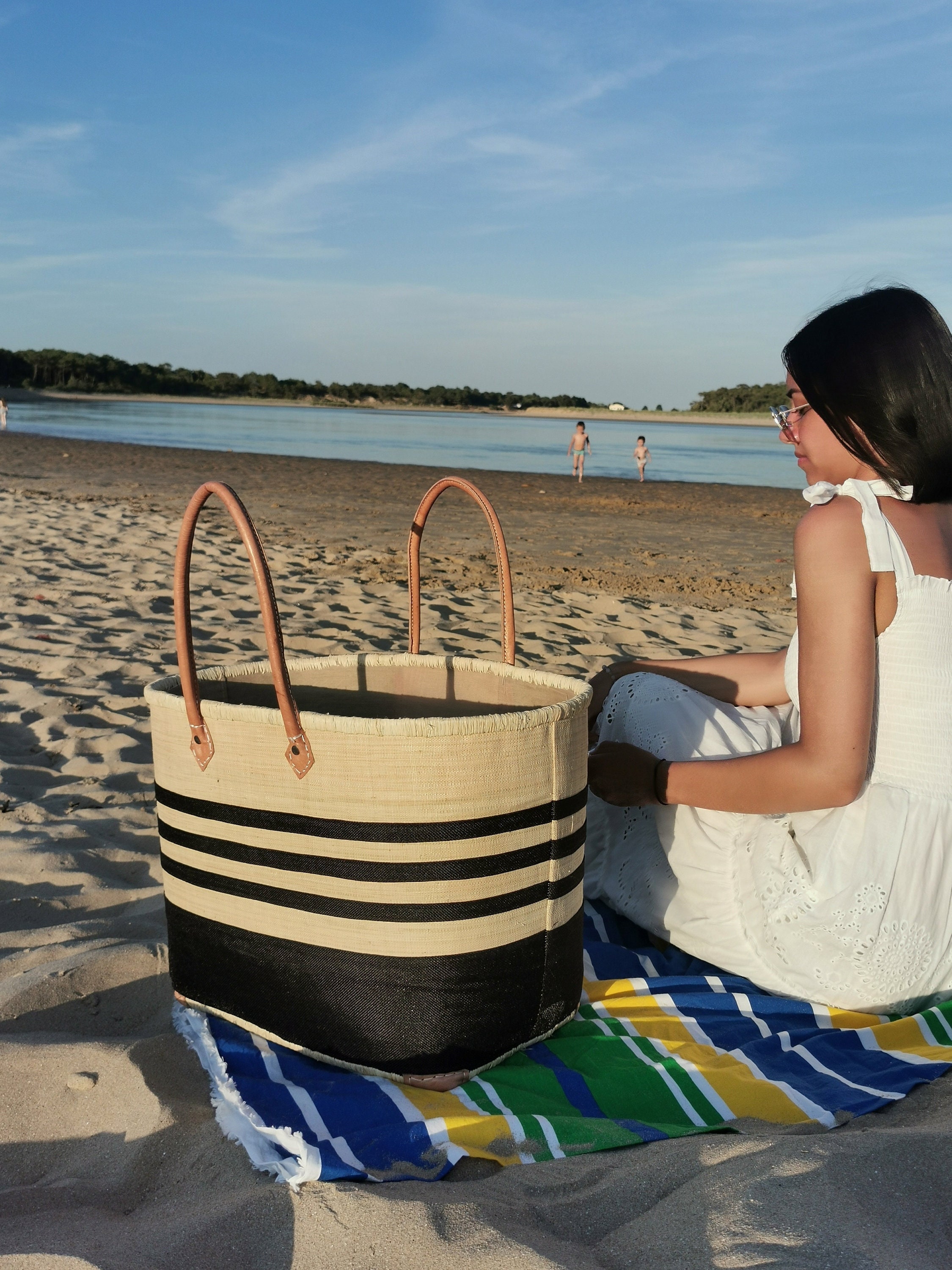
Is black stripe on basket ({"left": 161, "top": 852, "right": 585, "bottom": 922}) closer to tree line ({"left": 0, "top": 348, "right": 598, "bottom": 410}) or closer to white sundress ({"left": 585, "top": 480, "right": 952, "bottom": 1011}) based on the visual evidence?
white sundress ({"left": 585, "top": 480, "right": 952, "bottom": 1011})

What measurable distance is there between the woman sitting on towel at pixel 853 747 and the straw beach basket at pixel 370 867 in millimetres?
366

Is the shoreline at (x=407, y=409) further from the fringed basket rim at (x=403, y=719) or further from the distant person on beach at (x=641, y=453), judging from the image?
the fringed basket rim at (x=403, y=719)

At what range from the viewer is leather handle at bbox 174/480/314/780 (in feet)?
5.03

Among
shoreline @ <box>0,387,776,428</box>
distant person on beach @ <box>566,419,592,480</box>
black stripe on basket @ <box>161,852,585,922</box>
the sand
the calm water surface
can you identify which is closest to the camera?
the sand

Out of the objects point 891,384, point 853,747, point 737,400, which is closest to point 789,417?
point 891,384

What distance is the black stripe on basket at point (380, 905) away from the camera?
158cm

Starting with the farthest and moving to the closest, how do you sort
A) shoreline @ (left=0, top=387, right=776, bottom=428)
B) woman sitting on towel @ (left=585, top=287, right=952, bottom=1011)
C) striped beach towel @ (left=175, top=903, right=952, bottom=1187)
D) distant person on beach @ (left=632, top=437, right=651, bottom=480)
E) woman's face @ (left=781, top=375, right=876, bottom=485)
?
shoreline @ (left=0, top=387, right=776, bottom=428)
distant person on beach @ (left=632, top=437, right=651, bottom=480)
woman's face @ (left=781, top=375, right=876, bottom=485)
woman sitting on towel @ (left=585, top=287, right=952, bottom=1011)
striped beach towel @ (left=175, top=903, right=952, bottom=1187)

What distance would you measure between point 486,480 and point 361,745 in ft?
53.8

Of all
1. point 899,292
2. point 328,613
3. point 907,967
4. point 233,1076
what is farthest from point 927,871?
point 328,613

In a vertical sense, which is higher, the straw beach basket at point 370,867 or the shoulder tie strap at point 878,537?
the shoulder tie strap at point 878,537

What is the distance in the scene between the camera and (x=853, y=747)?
5.60 ft

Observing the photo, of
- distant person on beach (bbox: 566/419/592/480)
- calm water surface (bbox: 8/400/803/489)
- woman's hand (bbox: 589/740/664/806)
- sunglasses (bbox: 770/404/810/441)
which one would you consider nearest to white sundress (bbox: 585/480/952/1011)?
woman's hand (bbox: 589/740/664/806)

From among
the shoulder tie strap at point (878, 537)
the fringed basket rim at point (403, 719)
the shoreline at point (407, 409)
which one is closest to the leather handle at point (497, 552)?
the fringed basket rim at point (403, 719)

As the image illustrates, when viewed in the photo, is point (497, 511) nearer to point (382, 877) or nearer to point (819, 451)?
point (819, 451)
